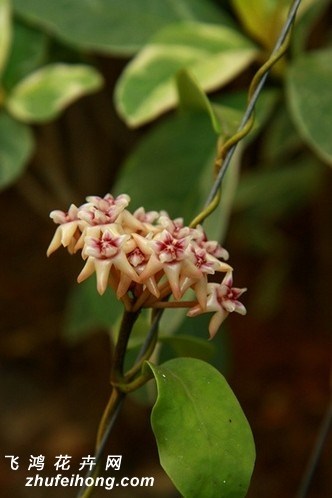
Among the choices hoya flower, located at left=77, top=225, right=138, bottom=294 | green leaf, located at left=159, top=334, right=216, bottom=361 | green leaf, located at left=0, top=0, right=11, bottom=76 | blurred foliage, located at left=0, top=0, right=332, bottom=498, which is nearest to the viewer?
hoya flower, located at left=77, top=225, right=138, bottom=294

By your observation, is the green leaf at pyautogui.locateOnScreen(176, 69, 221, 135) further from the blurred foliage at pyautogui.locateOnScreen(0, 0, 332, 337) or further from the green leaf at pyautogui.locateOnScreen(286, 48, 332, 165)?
the green leaf at pyautogui.locateOnScreen(286, 48, 332, 165)

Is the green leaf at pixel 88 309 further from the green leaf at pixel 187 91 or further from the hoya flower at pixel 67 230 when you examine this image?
the hoya flower at pixel 67 230

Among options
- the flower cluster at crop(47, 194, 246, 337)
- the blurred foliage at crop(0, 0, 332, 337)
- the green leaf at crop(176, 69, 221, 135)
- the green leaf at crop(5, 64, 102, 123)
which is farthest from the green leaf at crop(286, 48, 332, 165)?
the flower cluster at crop(47, 194, 246, 337)

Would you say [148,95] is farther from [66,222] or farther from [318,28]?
[318,28]

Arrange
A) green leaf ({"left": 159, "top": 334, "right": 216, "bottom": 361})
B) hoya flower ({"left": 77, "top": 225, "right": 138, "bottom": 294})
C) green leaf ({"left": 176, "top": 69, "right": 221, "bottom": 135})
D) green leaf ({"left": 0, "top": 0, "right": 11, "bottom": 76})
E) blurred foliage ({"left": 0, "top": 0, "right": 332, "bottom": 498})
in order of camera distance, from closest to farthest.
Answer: hoya flower ({"left": 77, "top": 225, "right": 138, "bottom": 294})
green leaf ({"left": 159, "top": 334, "right": 216, "bottom": 361})
green leaf ({"left": 176, "top": 69, "right": 221, "bottom": 135})
blurred foliage ({"left": 0, "top": 0, "right": 332, "bottom": 498})
green leaf ({"left": 0, "top": 0, "right": 11, "bottom": 76})

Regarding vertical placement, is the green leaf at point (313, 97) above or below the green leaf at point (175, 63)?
below

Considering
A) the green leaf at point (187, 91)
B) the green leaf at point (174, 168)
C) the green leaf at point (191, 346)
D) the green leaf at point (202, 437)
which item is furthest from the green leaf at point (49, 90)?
the green leaf at point (202, 437)

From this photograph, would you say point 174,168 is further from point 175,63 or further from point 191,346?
point 191,346

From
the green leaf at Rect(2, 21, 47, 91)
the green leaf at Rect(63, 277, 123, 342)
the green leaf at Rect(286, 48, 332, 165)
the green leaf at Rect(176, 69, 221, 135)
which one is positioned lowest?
the green leaf at Rect(63, 277, 123, 342)
